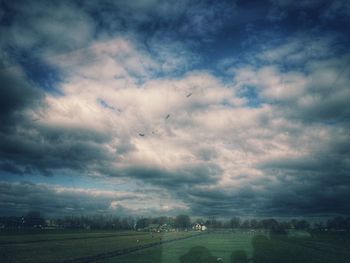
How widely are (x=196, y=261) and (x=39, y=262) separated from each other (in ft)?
74.1

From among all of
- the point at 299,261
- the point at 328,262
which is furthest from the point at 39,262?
the point at 328,262

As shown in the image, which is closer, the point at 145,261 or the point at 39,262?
the point at 39,262

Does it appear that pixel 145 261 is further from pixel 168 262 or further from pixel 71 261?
pixel 71 261

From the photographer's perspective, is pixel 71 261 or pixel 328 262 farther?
pixel 328 262

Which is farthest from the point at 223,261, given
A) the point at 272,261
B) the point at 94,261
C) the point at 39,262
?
the point at 39,262

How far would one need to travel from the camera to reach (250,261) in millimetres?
45375

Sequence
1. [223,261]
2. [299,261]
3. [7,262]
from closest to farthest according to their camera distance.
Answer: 1. [7,262]
2. [223,261]
3. [299,261]

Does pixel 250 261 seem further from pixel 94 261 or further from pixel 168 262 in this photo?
pixel 94 261

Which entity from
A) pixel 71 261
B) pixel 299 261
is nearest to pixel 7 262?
pixel 71 261

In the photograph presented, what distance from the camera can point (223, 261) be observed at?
44.4 metres

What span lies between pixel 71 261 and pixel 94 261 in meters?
3.36

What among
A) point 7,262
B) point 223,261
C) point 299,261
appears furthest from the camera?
point 299,261

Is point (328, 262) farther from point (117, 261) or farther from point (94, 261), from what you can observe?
point (94, 261)

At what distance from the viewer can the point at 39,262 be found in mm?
42031
